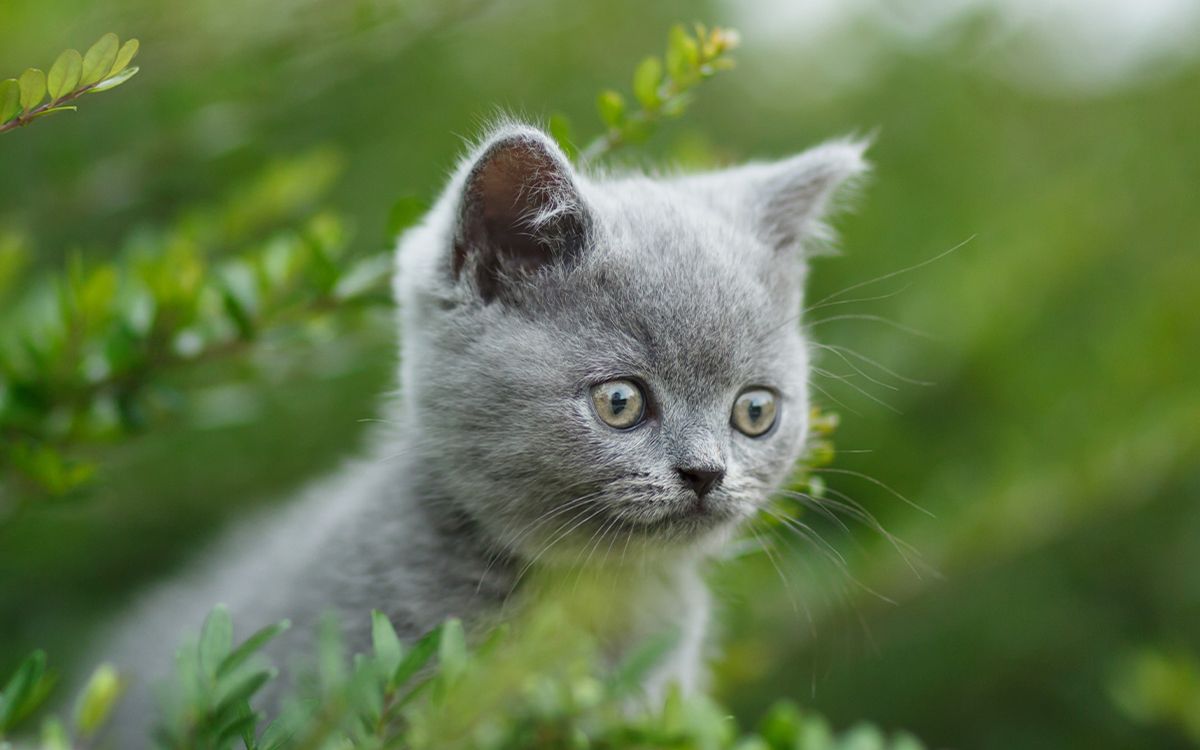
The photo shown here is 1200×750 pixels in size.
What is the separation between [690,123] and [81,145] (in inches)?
54.0

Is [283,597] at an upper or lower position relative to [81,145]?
lower

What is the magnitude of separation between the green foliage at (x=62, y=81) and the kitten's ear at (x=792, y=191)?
81 centimetres

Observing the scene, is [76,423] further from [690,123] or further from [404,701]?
[690,123]

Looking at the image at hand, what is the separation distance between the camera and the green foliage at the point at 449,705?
68 cm

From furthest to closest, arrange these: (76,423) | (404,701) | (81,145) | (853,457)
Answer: (853,457)
(81,145)
(76,423)
(404,701)

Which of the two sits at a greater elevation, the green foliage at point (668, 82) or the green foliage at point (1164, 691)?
the green foliage at point (668, 82)

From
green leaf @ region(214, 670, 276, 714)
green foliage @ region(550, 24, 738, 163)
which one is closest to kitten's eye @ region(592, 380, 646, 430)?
green foliage @ region(550, 24, 738, 163)

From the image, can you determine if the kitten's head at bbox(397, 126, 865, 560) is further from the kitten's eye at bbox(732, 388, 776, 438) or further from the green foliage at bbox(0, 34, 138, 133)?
the green foliage at bbox(0, 34, 138, 133)

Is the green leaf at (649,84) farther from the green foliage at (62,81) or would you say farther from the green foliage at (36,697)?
the green foliage at (36,697)

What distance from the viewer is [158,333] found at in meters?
1.16

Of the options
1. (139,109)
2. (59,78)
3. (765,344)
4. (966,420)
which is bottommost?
(966,420)

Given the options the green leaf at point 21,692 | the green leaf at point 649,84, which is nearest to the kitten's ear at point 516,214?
the green leaf at point 649,84

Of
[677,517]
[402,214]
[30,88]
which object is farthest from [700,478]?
[30,88]

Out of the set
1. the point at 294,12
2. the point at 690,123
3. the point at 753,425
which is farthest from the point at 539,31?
the point at 753,425
